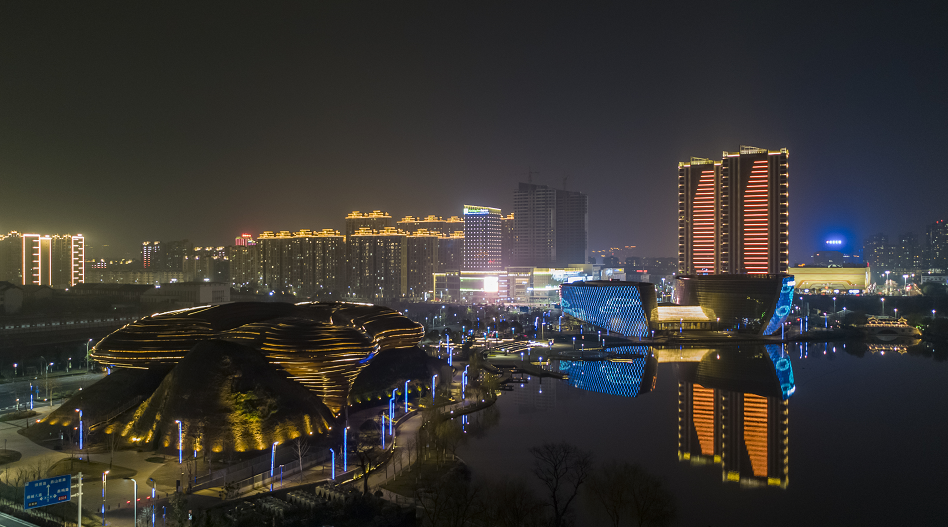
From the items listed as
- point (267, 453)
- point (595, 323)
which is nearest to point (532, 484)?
point (267, 453)

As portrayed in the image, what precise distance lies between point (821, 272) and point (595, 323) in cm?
5884

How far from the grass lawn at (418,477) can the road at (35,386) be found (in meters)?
17.8

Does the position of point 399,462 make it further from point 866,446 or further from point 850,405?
point 850,405

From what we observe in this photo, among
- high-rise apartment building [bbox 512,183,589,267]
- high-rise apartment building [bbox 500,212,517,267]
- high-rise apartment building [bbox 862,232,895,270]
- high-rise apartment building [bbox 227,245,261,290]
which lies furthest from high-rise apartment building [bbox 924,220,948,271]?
high-rise apartment building [bbox 227,245,261,290]

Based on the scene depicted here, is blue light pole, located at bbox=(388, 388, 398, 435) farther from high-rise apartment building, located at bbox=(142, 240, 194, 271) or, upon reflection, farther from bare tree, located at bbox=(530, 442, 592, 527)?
high-rise apartment building, located at bbox=(142, 240, 194, 271)

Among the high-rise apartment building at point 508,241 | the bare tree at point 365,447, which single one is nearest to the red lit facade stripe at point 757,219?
the bare tree at point 365,447

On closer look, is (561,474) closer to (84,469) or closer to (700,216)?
(84,469)

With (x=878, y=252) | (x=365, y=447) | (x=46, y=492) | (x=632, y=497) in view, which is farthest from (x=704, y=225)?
(x=878, y=252)

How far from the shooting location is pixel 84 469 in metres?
18.5

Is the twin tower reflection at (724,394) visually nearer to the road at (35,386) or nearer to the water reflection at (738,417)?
the water reflection at (738,417)

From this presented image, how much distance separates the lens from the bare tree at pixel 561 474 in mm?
17594

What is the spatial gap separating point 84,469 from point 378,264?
257 ft

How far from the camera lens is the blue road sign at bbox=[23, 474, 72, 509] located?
12.4 meters

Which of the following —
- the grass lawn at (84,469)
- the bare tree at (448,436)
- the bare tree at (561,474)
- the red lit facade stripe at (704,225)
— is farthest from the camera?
the red lit facade stripe at (704,225)
